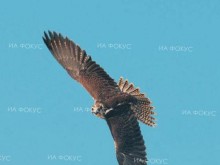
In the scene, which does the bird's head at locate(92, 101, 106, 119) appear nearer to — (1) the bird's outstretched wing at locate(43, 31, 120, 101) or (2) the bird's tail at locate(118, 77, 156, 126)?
(1) the bird's outstretched wing at locate(43, 31, 120, 101)

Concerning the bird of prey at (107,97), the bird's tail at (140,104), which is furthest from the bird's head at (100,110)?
the bird's tail at (140,104)

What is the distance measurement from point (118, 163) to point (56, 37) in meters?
3.73

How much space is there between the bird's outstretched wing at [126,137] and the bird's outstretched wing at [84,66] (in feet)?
1.93

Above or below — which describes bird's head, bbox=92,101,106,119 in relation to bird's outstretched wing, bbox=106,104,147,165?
above

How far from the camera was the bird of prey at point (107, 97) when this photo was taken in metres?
24.0

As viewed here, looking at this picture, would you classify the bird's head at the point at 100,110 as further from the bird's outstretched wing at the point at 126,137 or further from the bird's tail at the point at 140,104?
the bird's tail at the point at 140,104

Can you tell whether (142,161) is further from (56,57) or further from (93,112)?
(56,57)

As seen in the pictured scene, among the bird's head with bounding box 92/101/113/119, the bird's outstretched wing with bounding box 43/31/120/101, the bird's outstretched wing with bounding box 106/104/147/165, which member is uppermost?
the bird's outstretched wing with bounding box 43/31/120/101

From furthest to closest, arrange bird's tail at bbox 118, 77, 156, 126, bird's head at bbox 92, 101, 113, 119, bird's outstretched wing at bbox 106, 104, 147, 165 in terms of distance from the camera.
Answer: bird's tail at bbox 118, 77, 156, 126, bird's head at bbox 92, 101, 113, 119, bird's outstretched wing at bbox 106, 104, 147, 165

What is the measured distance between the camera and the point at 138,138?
2406 cm

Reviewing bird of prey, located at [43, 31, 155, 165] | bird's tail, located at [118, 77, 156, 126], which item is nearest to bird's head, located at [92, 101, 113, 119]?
bird of prey, located at [43, 31, 155, 165]

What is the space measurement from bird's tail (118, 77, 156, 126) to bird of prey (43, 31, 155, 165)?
0.59 metres

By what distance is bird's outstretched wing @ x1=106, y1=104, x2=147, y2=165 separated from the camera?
23.9m

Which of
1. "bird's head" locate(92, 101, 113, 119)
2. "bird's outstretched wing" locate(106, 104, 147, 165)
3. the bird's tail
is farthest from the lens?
the bird's tail
